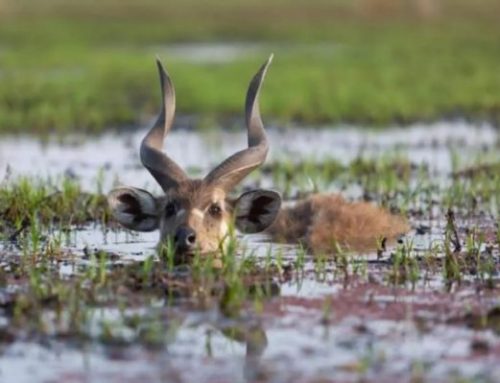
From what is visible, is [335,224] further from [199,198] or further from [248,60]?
[248,60]

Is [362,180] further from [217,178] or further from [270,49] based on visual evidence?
[270,49]

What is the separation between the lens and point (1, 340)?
7.61 meters

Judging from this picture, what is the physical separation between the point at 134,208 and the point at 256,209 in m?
0.90

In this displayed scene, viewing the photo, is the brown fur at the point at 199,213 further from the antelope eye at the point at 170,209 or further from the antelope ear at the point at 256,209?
the antelope ear at the point at 256,209

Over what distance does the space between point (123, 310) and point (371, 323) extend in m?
1.41

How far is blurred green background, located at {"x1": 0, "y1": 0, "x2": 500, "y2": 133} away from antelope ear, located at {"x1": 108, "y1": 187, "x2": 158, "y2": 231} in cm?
901

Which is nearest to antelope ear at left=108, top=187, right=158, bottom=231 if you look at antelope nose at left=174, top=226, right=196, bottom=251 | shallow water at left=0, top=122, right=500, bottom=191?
antelope nose at left=174, top=226, right=196, bottom=251

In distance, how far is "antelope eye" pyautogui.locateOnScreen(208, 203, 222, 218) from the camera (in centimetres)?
1012

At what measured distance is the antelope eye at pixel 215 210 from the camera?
10117 mm

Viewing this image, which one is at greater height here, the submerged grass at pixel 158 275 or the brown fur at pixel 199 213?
the brown fur at pixel 199 213

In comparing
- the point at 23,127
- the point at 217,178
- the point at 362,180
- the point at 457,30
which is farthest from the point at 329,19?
the point at 217,178

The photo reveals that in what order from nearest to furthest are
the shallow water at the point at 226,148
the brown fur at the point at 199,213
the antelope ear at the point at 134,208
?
the brown fur at the point at 199,213 → the antelope ear at the point at 134,208 → the shallow water at the point at 226,148

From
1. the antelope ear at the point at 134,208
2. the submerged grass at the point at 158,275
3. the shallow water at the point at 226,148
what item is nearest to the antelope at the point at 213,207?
the antelope ear at the point at 134,208

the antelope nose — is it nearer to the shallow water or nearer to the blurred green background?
the shallow water
